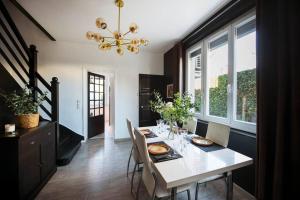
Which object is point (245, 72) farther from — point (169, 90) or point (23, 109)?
point (23, 109)

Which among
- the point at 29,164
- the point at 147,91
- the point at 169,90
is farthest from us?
the point at 147,91

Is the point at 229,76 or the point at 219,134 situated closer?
the point at 219,134

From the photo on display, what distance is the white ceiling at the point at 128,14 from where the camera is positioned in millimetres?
2336

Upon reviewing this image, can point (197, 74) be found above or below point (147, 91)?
above

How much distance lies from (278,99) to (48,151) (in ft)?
10.2

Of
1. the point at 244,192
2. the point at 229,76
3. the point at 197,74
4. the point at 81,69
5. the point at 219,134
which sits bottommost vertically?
the point at 244,192

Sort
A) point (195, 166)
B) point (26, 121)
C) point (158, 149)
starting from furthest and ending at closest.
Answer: point (26, 121), point (158, 149), point (195, 166)

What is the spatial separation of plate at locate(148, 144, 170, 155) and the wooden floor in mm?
726

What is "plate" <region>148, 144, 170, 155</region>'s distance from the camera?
1600 mm

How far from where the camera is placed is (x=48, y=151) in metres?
2.35

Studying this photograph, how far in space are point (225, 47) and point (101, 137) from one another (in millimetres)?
4147

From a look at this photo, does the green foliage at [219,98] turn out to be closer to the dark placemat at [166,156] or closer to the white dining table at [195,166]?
the white dining table at [195,166]

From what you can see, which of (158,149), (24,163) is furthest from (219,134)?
(24,163)

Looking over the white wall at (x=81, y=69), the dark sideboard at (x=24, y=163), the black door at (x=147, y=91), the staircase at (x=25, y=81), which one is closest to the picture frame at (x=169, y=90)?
the black door at (x=147, y=91)
